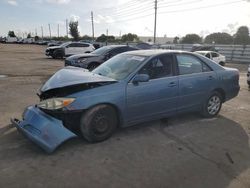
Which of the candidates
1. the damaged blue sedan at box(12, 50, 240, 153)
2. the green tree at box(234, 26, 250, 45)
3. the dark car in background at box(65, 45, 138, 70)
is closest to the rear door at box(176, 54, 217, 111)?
the damaged blue sedan at box(12, 50, 240, 153)

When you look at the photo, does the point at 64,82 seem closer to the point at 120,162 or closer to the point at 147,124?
the point at 120,162

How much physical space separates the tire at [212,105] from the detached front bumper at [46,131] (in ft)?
10.3

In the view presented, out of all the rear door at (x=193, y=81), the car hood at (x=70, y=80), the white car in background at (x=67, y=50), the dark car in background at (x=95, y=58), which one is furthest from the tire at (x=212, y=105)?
the white car in background at (x=67, y=50)

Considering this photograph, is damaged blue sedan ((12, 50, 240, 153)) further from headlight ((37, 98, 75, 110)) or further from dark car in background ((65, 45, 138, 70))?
dark car in background ((65, 45, 138, 70))

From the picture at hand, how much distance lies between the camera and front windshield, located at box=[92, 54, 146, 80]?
15.2 ft

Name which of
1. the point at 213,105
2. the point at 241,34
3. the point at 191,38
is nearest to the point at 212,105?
the point at 213,105

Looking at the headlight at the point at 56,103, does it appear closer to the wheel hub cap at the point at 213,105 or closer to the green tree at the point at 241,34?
the wheel hub cap at the point at 213,105

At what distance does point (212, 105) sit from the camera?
5785mm

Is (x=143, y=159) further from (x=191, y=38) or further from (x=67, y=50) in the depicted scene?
(x=191, y=38)

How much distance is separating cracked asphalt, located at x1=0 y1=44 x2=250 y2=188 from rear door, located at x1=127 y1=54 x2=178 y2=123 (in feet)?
1.29

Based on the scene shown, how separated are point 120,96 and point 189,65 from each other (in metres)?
1.89

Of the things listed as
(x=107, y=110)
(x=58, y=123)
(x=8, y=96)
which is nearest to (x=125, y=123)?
(x=107, y=110)

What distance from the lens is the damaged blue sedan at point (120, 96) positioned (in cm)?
395

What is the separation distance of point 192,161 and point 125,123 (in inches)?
51.8
